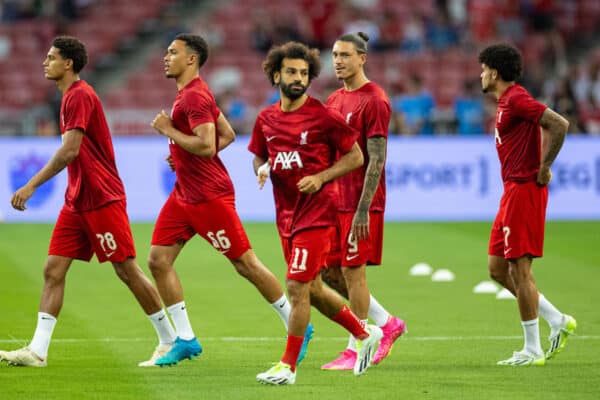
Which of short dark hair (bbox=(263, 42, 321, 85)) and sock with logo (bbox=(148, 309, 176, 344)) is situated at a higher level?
short dark hair (bbox=(263, 42, 321, 85))

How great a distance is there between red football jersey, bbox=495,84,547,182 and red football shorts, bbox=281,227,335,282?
1.66 metres

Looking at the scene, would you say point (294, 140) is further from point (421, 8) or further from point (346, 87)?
point (421, 8)

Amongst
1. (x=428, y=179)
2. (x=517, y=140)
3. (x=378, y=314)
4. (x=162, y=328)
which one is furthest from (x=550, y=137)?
(x=428, y=179)

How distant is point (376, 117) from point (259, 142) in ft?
3.06

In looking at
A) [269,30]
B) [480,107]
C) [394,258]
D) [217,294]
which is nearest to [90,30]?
[269,30]

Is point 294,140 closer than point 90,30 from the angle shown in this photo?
Yes

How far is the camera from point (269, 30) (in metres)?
28.2

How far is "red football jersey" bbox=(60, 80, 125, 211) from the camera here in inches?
365

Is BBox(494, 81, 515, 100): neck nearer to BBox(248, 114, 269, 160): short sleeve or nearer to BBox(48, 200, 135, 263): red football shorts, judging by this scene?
BBox(248, 114, 269, 160): short sleeve

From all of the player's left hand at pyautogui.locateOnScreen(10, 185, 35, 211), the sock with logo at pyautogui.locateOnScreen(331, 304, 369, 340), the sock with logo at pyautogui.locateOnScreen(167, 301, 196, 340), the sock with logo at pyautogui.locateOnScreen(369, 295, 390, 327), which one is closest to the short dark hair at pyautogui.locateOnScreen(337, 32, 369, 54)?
the sock with logo at pyautogui.locateOnScreen(369, 295, 390, 327)

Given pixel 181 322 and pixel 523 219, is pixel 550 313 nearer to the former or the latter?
pixel 523 219

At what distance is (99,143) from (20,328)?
2553 mm

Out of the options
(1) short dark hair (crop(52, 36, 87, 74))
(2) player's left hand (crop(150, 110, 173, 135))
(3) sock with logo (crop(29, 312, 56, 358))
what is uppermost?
(1) short dark hair (crop(52, 36, 87, 74))

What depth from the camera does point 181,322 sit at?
31.2ft
